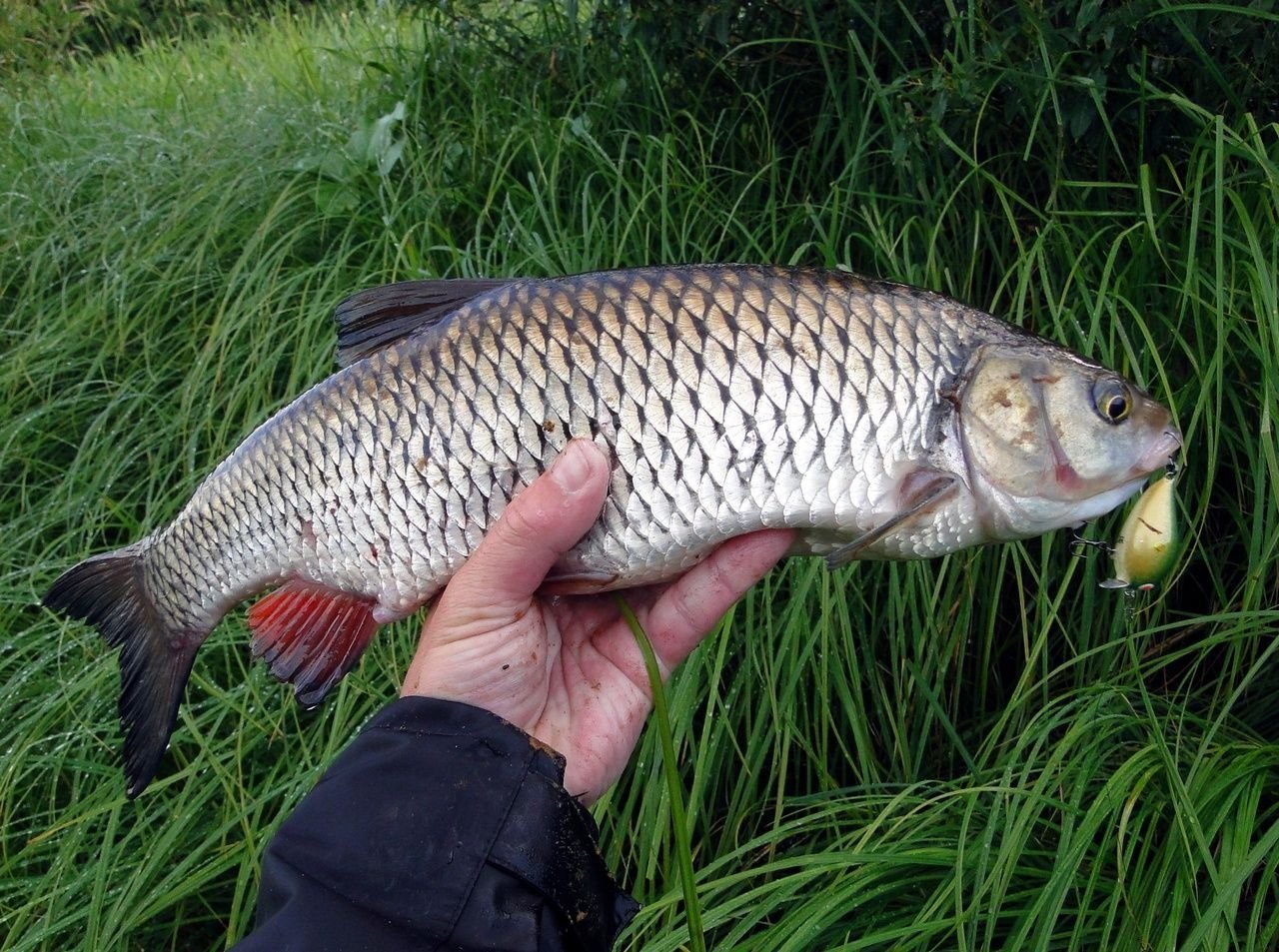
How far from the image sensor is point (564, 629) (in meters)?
1.64

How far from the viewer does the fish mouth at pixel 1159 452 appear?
4.19ft

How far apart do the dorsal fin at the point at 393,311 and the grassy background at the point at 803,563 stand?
859mm

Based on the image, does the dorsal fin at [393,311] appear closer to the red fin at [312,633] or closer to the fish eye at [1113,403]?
the red fin at [312,633]

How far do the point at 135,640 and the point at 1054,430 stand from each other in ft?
4.57

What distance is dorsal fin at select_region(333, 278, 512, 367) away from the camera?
146 cm

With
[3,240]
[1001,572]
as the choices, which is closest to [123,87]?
[3,240]

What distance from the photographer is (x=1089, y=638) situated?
1956 mm

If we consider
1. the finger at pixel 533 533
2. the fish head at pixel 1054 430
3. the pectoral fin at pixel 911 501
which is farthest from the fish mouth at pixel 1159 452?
the finger at pixel 533 533

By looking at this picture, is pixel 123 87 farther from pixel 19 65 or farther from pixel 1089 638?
pixel 1089 638

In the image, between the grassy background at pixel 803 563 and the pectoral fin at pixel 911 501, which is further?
the grassy background at pixel 803 563

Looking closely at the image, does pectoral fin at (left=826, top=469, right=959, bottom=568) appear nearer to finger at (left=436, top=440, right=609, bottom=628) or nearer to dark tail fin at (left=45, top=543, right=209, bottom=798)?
finger at (left=436, top=440, right=609, bottom=628)

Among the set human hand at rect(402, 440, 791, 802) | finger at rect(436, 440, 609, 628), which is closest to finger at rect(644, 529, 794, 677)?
human hand at rect(402, 440, 791, 802)

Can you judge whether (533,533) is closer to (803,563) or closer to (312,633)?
(312,633)

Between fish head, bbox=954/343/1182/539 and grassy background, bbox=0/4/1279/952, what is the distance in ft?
1.69
